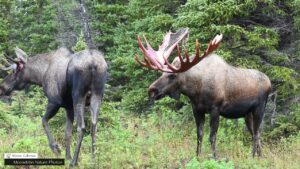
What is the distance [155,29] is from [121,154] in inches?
296

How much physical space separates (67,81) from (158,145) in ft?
7.94

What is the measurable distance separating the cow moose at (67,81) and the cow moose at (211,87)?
2.77 ft

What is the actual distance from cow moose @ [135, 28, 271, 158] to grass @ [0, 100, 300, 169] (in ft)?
1.73

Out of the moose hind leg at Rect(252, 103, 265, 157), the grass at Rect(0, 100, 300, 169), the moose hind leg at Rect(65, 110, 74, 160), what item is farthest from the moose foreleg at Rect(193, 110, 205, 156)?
the moose hind leg at Rect(65, 110, 74, 160)

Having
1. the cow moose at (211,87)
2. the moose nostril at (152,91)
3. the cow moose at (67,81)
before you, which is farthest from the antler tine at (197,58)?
the cow moose at (67,81)

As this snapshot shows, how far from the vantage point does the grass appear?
8501 mm

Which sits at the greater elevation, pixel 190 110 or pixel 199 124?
pixel 199 124

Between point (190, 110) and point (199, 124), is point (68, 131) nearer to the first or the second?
point (199, 124)

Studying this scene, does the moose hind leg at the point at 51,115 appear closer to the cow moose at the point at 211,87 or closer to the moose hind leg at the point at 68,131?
the moose hind leg at the point at 68,131

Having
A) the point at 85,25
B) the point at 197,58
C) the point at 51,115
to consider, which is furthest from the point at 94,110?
the point at 85,25

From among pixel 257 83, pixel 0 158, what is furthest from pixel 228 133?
pixel 0 158

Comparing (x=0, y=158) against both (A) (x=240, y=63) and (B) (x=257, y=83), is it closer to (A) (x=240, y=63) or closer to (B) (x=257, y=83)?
(B) (x=257, y=83)

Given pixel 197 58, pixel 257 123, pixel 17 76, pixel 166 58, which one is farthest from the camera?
pixel 17 76

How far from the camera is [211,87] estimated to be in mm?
8781
